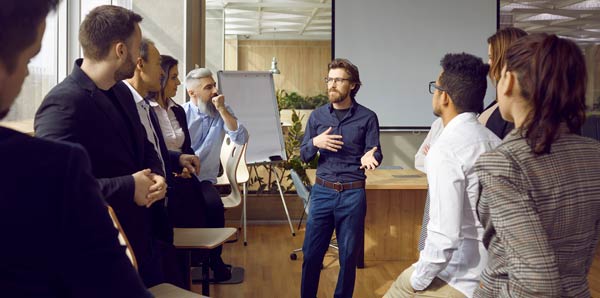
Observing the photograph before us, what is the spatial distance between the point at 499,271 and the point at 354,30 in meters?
6.01

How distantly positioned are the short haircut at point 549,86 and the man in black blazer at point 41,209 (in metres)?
1.01

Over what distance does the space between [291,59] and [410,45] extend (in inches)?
530

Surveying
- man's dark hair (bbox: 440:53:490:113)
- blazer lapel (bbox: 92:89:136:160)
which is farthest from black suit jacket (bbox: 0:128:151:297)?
man's dark hair (bbox: 440:53:490:113)

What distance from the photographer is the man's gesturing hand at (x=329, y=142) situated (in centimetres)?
355

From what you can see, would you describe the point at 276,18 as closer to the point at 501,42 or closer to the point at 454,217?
the point at 501,42

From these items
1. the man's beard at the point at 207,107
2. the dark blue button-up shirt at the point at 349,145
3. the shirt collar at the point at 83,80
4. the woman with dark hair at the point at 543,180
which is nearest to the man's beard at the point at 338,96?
the dark blue button-up shirt at the point at 349,145

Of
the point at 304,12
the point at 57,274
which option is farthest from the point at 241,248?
the point at 304,12

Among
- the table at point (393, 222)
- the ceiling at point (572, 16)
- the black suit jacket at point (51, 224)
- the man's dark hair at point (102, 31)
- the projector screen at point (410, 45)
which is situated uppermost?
the ceiling at point (572, 16)

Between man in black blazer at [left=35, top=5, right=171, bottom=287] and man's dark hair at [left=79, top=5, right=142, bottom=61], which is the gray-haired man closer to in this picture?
man in black blazer at [left=35, top=5, right=171, bottom=287]

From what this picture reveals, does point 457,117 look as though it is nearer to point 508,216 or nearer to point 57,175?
point 508,216

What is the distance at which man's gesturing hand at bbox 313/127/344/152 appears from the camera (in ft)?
11.6

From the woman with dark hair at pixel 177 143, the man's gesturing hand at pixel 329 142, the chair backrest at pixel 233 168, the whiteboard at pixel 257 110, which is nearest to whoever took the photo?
the man's gesturing hand at pixel 329 142

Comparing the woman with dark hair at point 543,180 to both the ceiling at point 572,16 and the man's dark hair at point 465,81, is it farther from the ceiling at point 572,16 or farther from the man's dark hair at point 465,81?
the ceiling at point 572,16

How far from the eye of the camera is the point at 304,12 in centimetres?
1484
